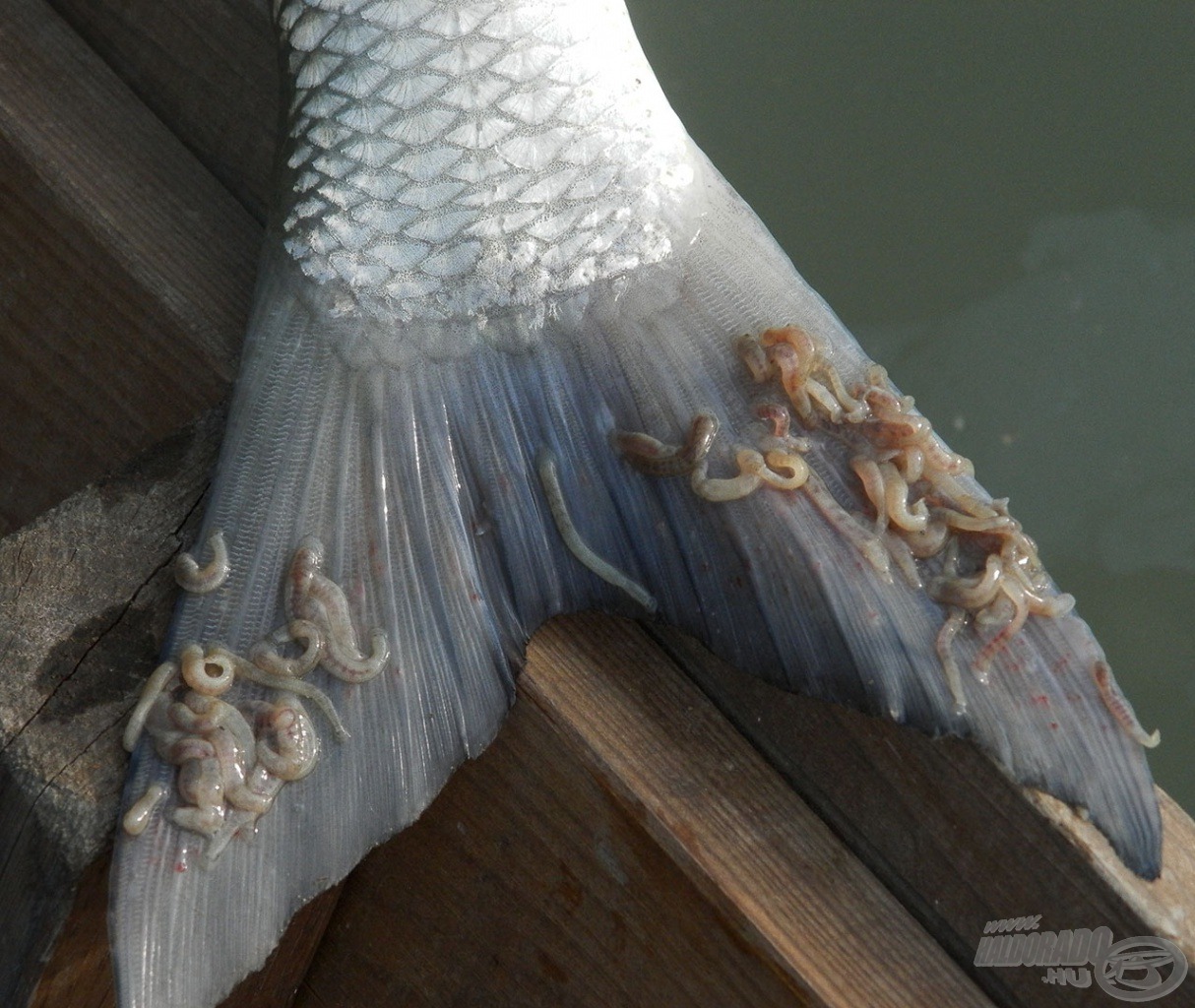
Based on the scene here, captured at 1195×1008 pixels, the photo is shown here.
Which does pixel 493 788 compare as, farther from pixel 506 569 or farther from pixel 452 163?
pixel 452 163

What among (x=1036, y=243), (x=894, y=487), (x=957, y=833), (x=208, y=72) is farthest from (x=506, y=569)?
(x=1036, y=243)

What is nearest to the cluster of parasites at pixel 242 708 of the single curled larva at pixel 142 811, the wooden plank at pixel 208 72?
the single curled larva at pixel 142 811

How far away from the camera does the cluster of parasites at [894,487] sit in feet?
3.12

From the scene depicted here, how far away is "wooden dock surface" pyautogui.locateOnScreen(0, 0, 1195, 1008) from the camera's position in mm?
999

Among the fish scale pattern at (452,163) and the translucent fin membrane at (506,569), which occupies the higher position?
the fish scale pattern at (452,163)

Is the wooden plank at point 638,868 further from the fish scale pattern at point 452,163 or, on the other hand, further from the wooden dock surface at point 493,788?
the fish scale pattern at point 452,163

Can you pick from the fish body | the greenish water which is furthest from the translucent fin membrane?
the greenish water

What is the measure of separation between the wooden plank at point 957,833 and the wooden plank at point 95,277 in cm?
53

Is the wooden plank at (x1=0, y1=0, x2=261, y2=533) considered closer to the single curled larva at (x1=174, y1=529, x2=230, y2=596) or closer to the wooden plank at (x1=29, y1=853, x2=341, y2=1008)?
the single curled larva at (x1=174, y1=529, x2=230, y2=596)

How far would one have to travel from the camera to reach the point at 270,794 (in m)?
0.94

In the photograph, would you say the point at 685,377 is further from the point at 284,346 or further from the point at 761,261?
the point at 284,346

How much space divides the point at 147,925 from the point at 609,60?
841 millimetres

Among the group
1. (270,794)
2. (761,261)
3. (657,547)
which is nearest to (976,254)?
(761,261)

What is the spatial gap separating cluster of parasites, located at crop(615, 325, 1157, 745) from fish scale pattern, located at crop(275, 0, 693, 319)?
18 cm
